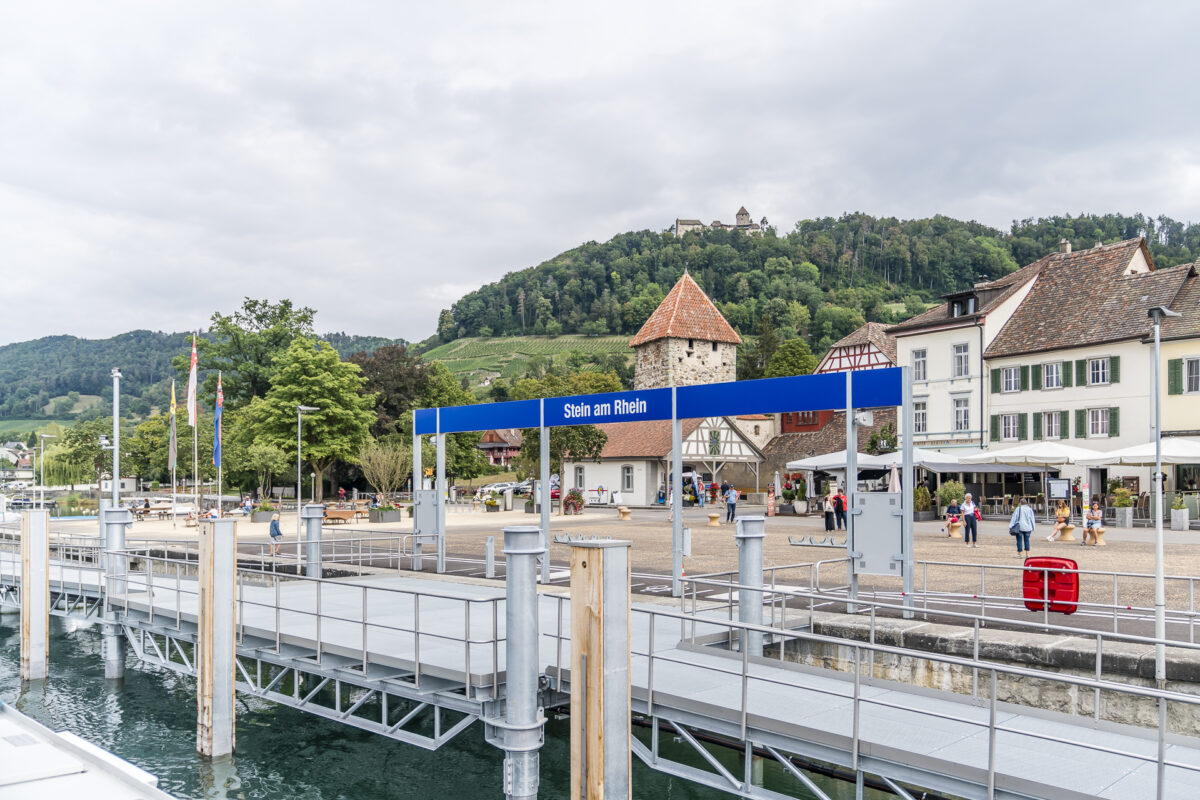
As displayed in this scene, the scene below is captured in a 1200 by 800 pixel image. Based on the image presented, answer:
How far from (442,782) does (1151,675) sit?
9.02m

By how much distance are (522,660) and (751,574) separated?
3.62 meters

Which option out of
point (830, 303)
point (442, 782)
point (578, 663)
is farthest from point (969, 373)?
point (830, 303)

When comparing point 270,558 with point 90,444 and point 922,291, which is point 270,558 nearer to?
point 90,444

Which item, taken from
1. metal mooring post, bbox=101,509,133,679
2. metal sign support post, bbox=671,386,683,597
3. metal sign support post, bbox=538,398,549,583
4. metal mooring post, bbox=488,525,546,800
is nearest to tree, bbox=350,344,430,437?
metal mooring post, bbox=101,509,133,679

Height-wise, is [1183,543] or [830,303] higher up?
[830,303]

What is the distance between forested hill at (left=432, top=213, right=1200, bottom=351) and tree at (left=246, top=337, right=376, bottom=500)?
66519 mm

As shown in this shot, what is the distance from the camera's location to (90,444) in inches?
3278

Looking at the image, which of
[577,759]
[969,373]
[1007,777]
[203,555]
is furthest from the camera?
[969,373]

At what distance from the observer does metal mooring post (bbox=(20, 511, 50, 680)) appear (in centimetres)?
1839

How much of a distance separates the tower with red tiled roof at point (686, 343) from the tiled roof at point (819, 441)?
25.6 feet

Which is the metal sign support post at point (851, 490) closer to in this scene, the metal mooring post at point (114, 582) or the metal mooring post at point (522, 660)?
the metal mooring post at point (522, 660)

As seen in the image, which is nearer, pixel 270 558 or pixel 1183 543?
pixel 270 558

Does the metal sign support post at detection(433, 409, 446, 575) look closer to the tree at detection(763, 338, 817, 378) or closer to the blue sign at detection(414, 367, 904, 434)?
the blue sign at detection(414, 367, 904, 434)

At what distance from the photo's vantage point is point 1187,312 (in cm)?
3784
